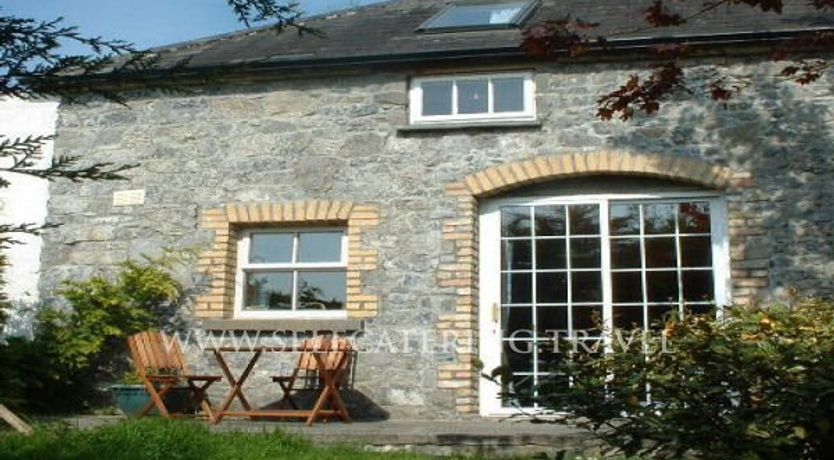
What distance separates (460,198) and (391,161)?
29.7 inches

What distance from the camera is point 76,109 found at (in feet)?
30.4

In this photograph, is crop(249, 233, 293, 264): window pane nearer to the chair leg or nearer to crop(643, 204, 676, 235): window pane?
the chair leg

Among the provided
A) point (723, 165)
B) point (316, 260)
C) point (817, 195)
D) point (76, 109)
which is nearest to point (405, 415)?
point (316, 260)

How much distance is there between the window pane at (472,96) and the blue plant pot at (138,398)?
362 cm

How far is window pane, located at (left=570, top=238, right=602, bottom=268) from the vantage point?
811 cm

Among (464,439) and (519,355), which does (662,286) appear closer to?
(519,355)

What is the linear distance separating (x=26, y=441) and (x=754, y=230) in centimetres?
587

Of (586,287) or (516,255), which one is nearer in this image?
(586,287)

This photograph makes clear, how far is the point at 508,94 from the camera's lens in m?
8.48

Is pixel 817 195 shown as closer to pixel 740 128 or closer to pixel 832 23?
pixel 740 128

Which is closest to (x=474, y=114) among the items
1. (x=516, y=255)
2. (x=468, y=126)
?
(x=468, y=126)

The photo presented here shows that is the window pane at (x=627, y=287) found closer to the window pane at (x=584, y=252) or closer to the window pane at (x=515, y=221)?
the window pane at (x=584, y=252)

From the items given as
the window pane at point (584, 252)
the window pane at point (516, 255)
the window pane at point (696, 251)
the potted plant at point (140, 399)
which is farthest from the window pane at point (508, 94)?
the potted plant at point (140, 399)

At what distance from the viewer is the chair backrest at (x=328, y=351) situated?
7.37 m
